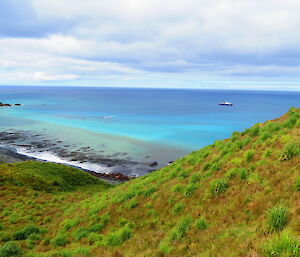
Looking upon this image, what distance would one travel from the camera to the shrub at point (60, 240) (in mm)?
12281

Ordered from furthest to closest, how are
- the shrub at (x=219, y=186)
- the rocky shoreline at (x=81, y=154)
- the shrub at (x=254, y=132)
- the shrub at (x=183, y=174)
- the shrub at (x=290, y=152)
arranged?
the rocky shoreline at (x=81, y=154) < the shrub at (x=254, y=132) < the shrub at (x=183, y=174) < the shrub at (x=219, y=186) < the shrub at (x=290, y=152)

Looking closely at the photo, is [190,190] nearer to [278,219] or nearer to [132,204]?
[132,204]

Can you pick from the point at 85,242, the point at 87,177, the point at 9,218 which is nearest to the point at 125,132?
the point at 87,177

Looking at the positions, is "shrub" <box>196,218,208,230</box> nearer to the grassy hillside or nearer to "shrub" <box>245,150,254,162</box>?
the grassy hillside

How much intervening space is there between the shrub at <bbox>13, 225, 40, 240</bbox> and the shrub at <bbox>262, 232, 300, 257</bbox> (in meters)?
14.2

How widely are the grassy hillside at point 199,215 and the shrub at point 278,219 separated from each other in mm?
27

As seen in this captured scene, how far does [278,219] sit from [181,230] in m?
3.66

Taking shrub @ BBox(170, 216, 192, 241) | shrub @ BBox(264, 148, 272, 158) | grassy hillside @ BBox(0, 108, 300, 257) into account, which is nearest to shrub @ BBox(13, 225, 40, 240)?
grassy hillside @ BBox(0, 108, 300, 257)

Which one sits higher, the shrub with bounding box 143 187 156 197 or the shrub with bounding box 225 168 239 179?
the shrub with bounding box 225 168 239 179

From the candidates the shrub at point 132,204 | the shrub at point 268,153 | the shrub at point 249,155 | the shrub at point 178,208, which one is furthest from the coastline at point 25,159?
the shrub at point 268,153

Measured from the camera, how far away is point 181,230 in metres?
8.84

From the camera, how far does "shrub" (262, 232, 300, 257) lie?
16.1 feet

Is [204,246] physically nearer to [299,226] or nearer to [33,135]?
[299,226]

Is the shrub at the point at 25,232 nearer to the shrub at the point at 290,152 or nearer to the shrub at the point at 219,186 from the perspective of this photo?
the shrub at the point at 219,186
